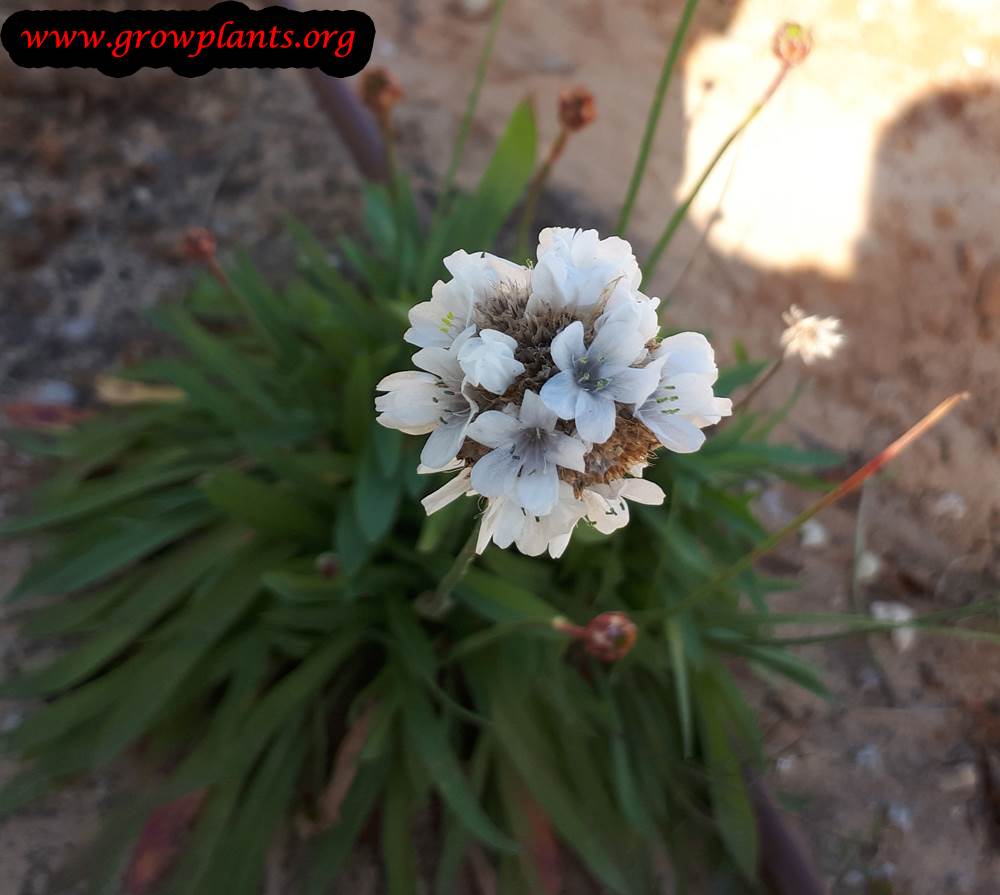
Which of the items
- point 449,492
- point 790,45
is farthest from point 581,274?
point 790,45

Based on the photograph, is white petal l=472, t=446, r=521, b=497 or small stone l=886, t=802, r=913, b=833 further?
small stone l=886, t=802, r=913, b=833

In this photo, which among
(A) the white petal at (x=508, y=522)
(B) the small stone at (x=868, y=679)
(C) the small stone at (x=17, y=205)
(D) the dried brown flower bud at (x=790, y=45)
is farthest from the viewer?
(C) the small stone at (x=17, y=205)

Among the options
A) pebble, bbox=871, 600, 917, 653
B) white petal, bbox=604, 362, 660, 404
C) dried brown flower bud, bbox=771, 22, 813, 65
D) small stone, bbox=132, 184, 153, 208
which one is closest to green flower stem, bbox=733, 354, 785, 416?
dried brown flower bud, bbox=771, 22, 813, 65

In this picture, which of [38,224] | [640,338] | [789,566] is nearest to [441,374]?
[640,338]

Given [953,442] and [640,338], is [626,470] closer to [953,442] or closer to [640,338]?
[640,338]

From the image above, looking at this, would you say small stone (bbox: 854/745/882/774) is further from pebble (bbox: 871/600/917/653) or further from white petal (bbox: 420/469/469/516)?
white petal (bbox: 420/469/469/516)

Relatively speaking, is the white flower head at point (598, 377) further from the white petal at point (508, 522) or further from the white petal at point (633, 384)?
the white petal at point (508, 522)

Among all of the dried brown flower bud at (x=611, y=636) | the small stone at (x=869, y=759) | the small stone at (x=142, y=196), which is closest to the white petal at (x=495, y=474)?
the dried brown flower bud at (x=611, y=636)
